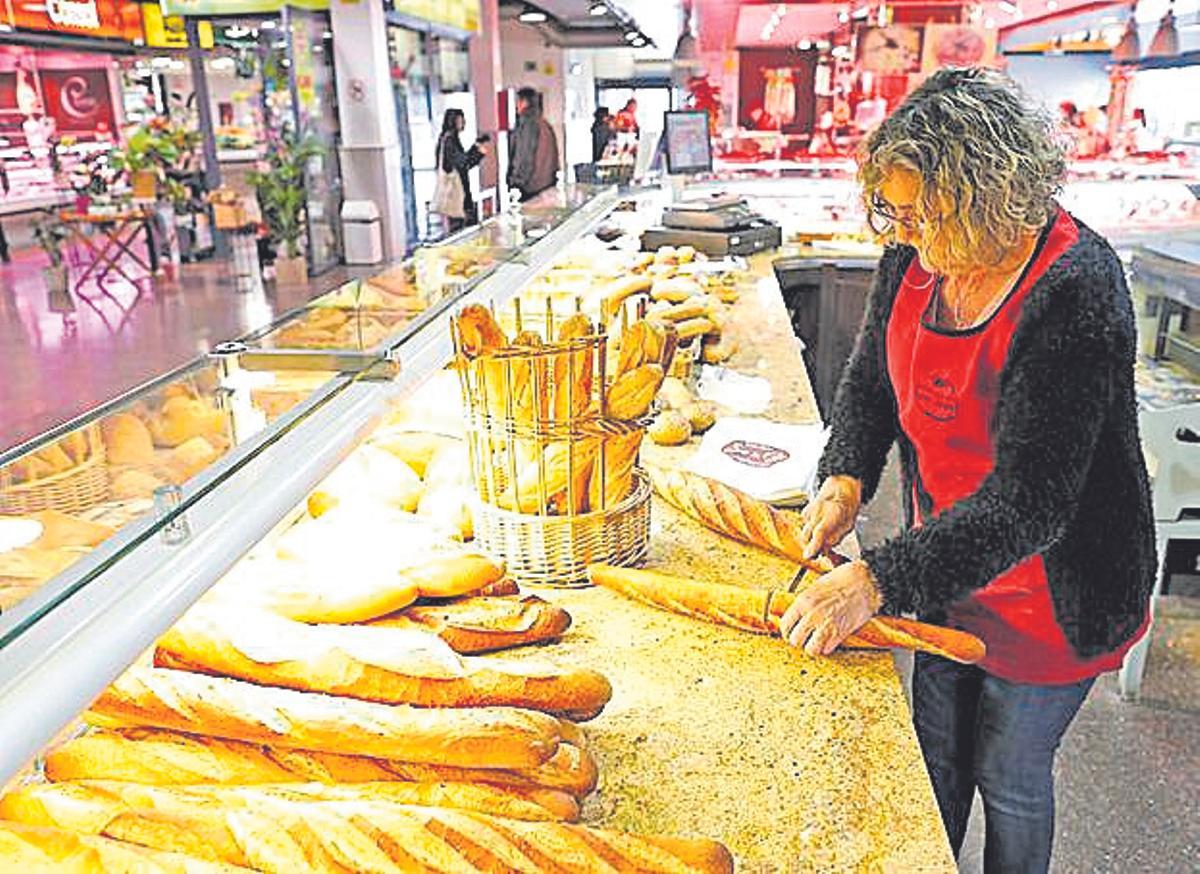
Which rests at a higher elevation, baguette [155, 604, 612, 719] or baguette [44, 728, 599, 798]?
baguette [155, 604, 612, 719]

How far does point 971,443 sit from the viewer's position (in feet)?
5.18

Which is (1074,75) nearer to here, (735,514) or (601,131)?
(601,131)

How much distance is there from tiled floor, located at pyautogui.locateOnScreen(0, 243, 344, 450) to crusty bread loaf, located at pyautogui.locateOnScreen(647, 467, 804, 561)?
5101 mm

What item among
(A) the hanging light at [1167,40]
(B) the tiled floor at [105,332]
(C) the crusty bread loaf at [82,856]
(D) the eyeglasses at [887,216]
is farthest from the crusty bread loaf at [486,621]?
(A) the hanging light at [1167,40]

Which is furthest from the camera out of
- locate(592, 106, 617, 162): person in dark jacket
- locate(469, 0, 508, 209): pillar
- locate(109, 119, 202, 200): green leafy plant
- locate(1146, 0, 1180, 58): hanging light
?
locate(469, 0, 508, 209): pillar

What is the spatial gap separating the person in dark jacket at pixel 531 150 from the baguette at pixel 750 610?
8.95m

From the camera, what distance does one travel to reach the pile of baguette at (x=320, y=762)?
903 millimetres

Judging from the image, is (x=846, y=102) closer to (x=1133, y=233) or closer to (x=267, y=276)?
(x=1133, y=233)

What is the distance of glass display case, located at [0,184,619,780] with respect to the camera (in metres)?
0.96

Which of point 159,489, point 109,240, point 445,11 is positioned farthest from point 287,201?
point 159,489

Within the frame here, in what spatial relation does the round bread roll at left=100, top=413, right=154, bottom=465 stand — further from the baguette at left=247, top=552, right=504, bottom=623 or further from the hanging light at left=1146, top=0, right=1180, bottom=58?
the hanging light at left=1146, top=0, right=1180, bottom=58

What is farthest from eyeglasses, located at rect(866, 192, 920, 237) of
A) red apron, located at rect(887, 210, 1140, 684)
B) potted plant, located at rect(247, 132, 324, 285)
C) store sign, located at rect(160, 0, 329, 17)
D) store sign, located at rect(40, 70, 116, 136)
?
store sign, located at rect(40, 70, 116, 136)

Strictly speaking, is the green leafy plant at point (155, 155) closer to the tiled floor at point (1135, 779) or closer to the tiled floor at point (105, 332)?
the tiled floor at point (105, 332)

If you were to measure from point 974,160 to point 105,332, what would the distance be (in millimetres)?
8638
